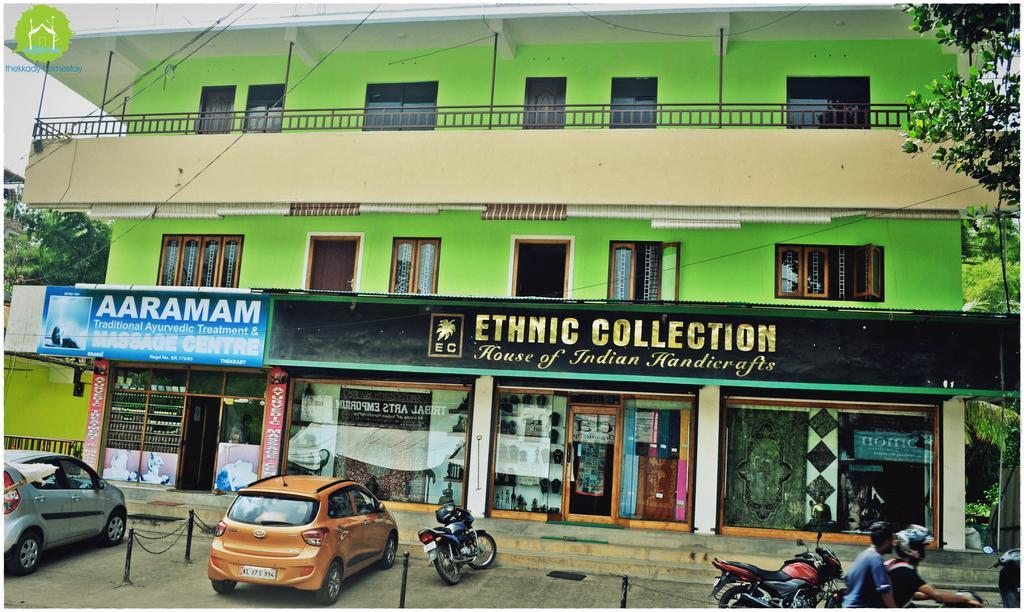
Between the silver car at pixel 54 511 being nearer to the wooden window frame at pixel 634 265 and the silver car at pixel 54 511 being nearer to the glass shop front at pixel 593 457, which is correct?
the glass shop front at pixel 593 457

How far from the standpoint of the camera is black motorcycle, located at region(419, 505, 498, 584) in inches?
431

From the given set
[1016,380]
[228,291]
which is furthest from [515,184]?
[1016,380]

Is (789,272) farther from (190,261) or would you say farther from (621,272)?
(190,261)

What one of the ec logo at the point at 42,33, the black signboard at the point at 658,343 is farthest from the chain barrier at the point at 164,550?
the ec logo at the point at 42,33

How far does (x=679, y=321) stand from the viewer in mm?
14086

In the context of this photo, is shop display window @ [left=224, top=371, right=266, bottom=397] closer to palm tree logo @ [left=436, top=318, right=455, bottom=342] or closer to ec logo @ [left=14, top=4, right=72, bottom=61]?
palm tree logo @ [left=436, top=318, right=455, bottom=342]

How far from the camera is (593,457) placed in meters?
15.3

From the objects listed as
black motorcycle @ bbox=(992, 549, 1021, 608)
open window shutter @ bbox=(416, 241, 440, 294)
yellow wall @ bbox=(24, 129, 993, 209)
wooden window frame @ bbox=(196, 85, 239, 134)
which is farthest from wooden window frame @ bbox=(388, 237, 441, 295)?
black motorcycle @ bbox=(992, 549, 1021, 608)

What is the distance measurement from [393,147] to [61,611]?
9.80 m

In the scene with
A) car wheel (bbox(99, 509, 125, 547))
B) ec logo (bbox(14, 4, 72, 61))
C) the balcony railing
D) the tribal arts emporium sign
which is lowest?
car wheel (bbox(99, 509, 125, 547))

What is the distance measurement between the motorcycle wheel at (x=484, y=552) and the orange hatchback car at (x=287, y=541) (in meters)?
1.99

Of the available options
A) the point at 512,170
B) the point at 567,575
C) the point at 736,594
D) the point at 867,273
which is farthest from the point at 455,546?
the point at 867,273

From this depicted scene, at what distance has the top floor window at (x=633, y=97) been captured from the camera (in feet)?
52.4

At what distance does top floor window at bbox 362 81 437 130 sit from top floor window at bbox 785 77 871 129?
7301 millimetres
